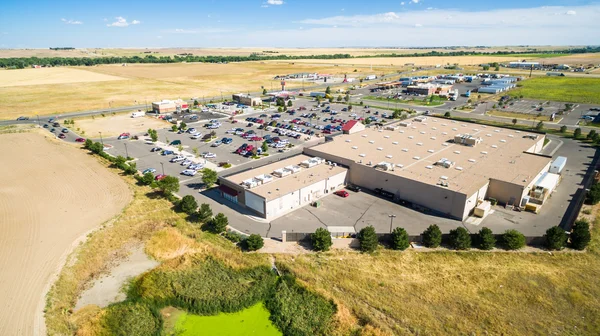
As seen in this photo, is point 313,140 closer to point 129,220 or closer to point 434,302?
point 129,220

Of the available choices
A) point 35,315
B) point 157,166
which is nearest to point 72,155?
point 157,166

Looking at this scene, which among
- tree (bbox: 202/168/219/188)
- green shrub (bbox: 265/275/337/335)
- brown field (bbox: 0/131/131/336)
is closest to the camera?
green shrub (bbox: 265/275/337/335)

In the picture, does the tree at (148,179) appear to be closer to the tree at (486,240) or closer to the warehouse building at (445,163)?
the warehouse building at (445,163)

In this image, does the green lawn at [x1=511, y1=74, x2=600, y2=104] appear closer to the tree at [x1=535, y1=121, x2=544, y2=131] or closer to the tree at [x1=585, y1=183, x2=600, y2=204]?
the tree at [x1=535, y1=121, x2=544, y2=131]

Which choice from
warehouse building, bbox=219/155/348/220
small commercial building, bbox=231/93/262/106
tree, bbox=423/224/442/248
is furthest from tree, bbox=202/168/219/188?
small commercial building, bbox=231/93/262/106

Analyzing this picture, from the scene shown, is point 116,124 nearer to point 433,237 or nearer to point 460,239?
point 433,237

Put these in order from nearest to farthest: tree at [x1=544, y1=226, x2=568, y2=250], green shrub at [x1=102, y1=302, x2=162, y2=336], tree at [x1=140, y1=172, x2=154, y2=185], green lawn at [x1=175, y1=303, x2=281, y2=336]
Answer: green shrub at [x1=102, y1=302, x2=162, y2=336], green lawn at [x1=175, y1=303, x2=281, y2=336], tree at [x1=544, y1=226, x2=568, y2=250], tree at [x1=140, y1=172, x2=154, y2=185]
